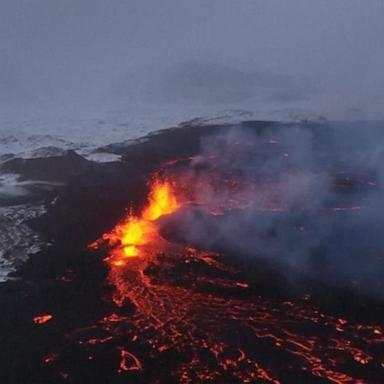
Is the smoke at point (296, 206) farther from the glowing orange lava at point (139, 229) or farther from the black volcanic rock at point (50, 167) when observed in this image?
the black volcanic rock at point (50, 167)

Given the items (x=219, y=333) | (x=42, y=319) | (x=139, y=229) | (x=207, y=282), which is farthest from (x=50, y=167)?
(x=219, y=333)

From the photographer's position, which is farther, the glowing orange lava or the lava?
the glowing orange lava

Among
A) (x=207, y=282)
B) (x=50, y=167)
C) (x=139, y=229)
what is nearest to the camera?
(x=207, y=282)

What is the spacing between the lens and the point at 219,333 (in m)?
17.9

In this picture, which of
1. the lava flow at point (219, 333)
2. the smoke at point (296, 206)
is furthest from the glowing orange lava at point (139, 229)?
the lava flow at point (219, 333)

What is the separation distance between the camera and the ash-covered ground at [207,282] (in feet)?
54.1

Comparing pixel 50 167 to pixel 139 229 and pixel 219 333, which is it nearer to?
pixel 139 229

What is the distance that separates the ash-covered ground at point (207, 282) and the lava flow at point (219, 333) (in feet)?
0.16

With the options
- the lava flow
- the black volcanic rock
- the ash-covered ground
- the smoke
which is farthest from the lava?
the black volcanic rock

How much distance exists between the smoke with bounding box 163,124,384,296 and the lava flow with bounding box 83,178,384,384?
229 cm

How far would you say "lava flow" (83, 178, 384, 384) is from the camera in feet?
52.2

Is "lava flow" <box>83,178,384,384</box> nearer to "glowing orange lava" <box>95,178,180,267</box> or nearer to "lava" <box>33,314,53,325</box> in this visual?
"glowing orange lava" <box>95,178,180,267</box>

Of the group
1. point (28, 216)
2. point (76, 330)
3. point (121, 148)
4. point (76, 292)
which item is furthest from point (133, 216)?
point (121, 148)

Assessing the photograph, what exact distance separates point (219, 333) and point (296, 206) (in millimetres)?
12219
